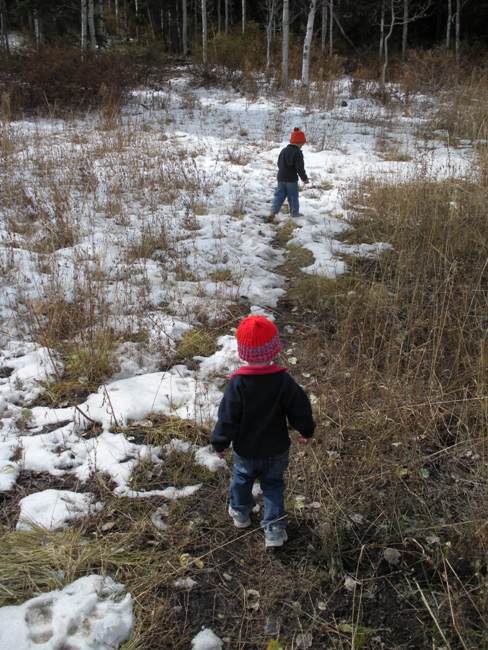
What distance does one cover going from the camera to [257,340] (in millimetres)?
2193

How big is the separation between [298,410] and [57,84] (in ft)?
41.1

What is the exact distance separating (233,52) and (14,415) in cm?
1796

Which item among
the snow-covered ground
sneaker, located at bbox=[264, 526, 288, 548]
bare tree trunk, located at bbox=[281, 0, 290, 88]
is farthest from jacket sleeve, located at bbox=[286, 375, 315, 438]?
bare tree trunk, located at bbox=[281, 0, 290, 88]

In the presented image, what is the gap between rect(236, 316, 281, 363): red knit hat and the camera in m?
2.19

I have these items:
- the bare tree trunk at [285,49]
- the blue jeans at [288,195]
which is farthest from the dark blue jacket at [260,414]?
the bare tree trunk at [285,49]

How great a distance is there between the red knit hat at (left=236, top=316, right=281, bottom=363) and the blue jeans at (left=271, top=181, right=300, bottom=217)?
17.2 feet

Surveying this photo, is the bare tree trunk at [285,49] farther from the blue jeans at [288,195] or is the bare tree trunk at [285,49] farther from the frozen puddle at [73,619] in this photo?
the frozen puddle at [73,619]

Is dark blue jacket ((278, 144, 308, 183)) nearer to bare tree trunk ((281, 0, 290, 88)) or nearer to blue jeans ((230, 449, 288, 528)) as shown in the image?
blue jeans ((230, 449, 288, 528))

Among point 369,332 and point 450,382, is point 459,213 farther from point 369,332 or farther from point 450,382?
point 450,382

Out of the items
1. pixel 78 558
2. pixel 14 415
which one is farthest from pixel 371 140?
pixel 78 558

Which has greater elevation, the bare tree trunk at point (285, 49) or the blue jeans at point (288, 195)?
the bare tree trunk at point (285, 49)

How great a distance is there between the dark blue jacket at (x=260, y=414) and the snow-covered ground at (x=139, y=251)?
652mm

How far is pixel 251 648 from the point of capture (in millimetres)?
2000

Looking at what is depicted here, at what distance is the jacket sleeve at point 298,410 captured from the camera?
2.34 metres
